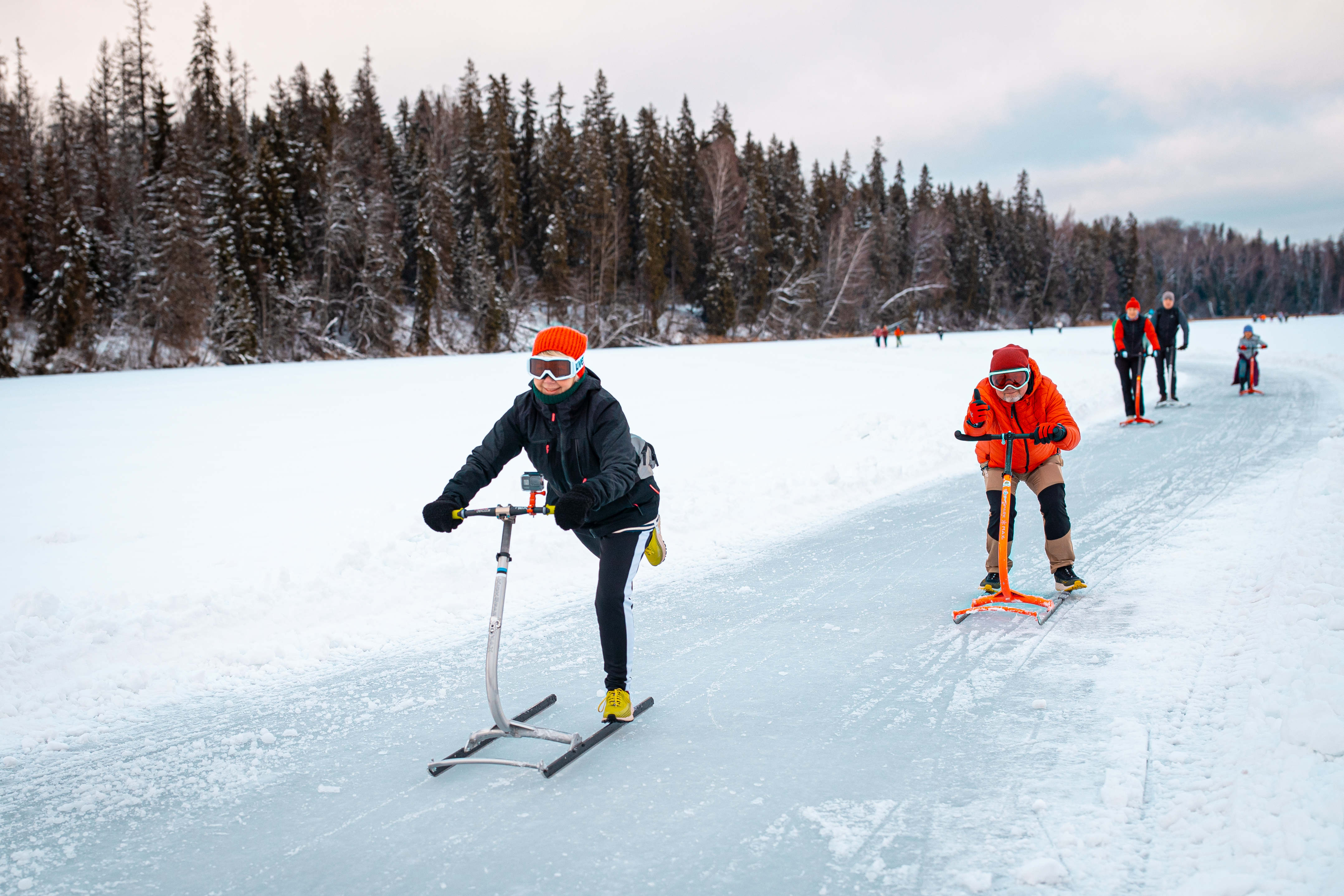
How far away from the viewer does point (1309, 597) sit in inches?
182

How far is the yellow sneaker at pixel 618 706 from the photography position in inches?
152

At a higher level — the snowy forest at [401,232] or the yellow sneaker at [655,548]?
the snowy forest at [401,232]

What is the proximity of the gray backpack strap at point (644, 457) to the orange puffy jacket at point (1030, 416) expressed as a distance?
2.63 m

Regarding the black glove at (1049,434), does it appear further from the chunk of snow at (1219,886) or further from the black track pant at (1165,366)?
the black track pant at (1165,366)

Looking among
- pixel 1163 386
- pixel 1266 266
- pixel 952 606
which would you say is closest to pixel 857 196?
pixel 1163 386

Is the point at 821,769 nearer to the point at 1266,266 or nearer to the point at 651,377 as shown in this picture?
the point at 651,377

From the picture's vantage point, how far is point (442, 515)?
3.42m

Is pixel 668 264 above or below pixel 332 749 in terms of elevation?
above

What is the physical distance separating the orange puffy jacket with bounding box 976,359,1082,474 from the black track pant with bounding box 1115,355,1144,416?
31.3 feet

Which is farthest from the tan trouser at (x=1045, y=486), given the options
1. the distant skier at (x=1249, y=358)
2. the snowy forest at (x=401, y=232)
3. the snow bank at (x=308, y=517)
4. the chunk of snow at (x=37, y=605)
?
the snowy forest at (x=401, y=232)

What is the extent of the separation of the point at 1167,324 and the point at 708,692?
1487cm

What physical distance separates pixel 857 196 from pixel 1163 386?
7943cm

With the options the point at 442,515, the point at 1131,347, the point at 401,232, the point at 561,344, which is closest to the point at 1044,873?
the point at 442,515

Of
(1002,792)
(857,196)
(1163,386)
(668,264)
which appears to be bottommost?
(1002,792)
